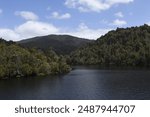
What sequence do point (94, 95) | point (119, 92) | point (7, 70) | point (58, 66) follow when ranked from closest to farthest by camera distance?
point (94, 95), point (119, 92), point (7, 70), point (58, 66)

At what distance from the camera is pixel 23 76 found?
440 feet

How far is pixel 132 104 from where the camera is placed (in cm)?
1596

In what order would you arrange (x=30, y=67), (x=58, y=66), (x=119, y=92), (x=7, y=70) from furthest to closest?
(x=58, y=66) < (x=30, y=67) < (x=7, y=70) < (x=119, y=92)

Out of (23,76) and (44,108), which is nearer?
(44,108)

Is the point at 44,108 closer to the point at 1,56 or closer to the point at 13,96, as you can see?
the point at 13,96

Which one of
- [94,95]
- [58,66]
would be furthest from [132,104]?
[58,66]

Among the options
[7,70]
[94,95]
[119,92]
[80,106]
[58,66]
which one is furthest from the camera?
[58,66]

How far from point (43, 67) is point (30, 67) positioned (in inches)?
345

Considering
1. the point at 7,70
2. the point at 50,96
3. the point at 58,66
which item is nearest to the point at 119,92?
the point at 50,96

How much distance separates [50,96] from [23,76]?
6120 centimetres

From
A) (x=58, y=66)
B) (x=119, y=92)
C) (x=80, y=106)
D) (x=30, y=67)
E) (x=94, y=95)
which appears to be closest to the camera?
(x=80, y=106)

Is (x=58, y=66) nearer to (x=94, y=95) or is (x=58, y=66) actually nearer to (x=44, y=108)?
(x=94, y=95)

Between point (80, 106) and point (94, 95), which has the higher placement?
point (80, 106)

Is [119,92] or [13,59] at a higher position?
[13,59]
